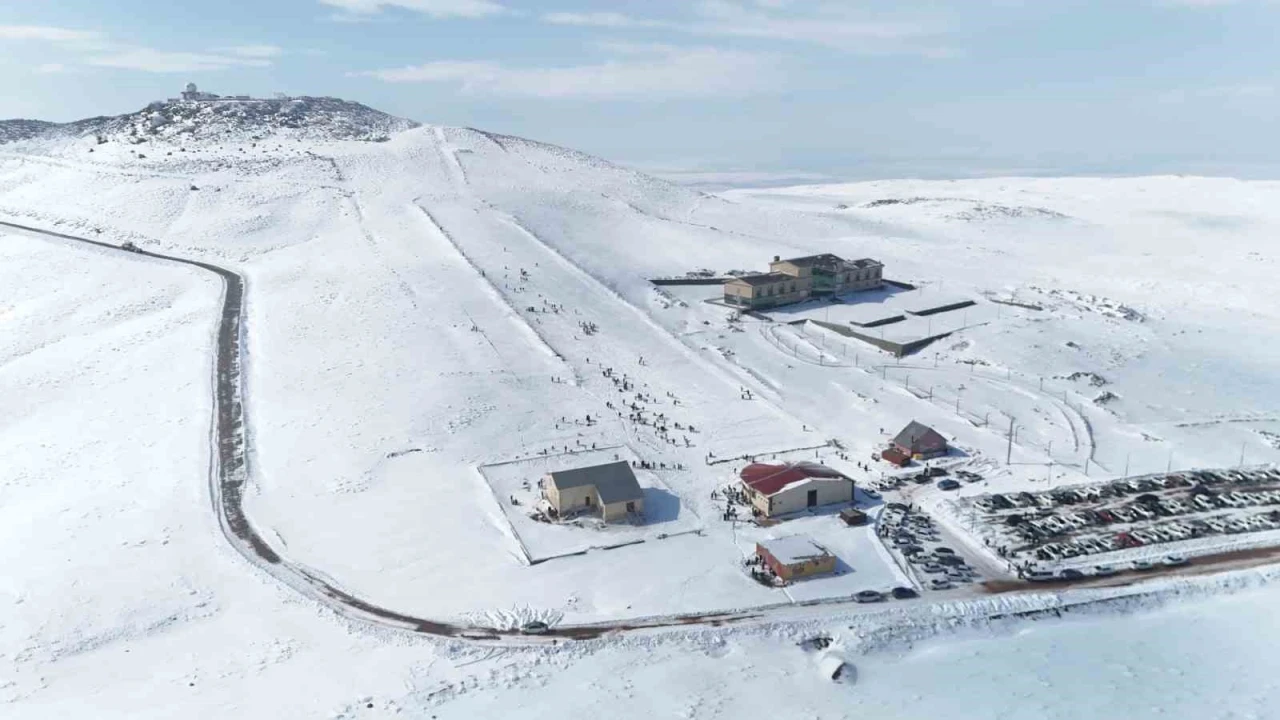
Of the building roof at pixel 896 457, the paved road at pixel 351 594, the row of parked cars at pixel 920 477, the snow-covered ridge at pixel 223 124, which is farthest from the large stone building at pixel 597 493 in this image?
the snow-covered ridge at pixel 223 124

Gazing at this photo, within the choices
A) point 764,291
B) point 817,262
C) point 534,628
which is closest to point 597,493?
point 534,628

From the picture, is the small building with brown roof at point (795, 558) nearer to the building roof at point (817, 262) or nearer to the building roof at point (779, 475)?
the building roof at point (779, 475)

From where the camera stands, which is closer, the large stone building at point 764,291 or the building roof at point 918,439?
the building roof at point 918,439

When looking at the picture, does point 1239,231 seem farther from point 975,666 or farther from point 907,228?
point 975,666

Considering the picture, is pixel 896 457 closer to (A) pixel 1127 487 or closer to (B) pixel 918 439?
(B) pixel 918 439

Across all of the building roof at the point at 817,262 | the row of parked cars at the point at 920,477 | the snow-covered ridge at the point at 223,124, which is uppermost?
the snow-covered ridge at the point at 223,124

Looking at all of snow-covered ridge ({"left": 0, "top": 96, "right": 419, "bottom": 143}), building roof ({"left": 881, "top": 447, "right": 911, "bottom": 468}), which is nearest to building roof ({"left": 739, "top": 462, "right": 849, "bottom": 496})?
building roof ({"left": 881, "top": 447, "right": 911, "bottom": 468})

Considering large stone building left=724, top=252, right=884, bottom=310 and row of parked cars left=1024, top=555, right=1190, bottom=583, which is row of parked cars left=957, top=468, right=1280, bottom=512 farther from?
large stone building left=724, top=252, right=884, bottom=310
